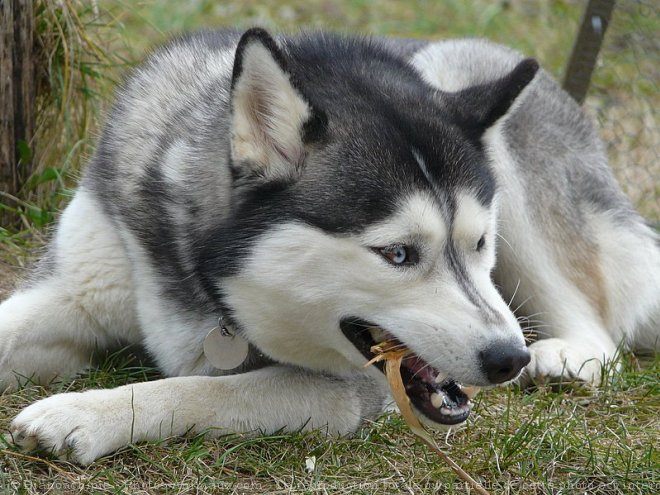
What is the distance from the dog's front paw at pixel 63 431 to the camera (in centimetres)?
327

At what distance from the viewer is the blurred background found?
5.23 meters

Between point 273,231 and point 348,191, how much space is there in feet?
0.91

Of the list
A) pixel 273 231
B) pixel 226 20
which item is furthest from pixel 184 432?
pixel 226 20

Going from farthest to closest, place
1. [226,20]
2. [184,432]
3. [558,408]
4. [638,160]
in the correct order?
[226,20] → [638,160] → [558,408] → [184,432]

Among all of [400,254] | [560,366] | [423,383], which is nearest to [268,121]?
[400,254]

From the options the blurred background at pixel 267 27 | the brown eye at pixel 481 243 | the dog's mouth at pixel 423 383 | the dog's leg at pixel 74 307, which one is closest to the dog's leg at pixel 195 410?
the dog's mouth at pixel 423 383

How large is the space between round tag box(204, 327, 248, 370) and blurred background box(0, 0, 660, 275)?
1.58 m

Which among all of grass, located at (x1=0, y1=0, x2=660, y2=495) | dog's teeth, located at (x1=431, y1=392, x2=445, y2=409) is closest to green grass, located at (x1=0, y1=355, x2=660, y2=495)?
grass, located at (x1=0, y1=0, x2=660, y2=495)

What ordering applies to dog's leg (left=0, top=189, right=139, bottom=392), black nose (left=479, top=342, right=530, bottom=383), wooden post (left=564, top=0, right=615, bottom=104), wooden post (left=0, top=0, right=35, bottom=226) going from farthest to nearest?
wooden post (left=564, top=0, right=615, bottom=104)
wooden post (left=0, top=0, right=35, bottom=226)
dog's leg (left=0, top=189, right=139, bottom=392)
black nose (left=479, top=342, right=530, bottom=383)

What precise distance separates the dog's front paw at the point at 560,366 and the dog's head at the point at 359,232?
3.41ft

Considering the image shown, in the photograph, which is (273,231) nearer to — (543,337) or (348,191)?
(348,191)

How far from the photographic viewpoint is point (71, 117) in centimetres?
547

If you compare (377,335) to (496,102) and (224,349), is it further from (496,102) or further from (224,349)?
(496,102)

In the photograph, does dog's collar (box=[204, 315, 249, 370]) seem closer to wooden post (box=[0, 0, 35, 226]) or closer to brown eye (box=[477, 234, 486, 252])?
brown eye (box=[477, 234, 486, 252])
